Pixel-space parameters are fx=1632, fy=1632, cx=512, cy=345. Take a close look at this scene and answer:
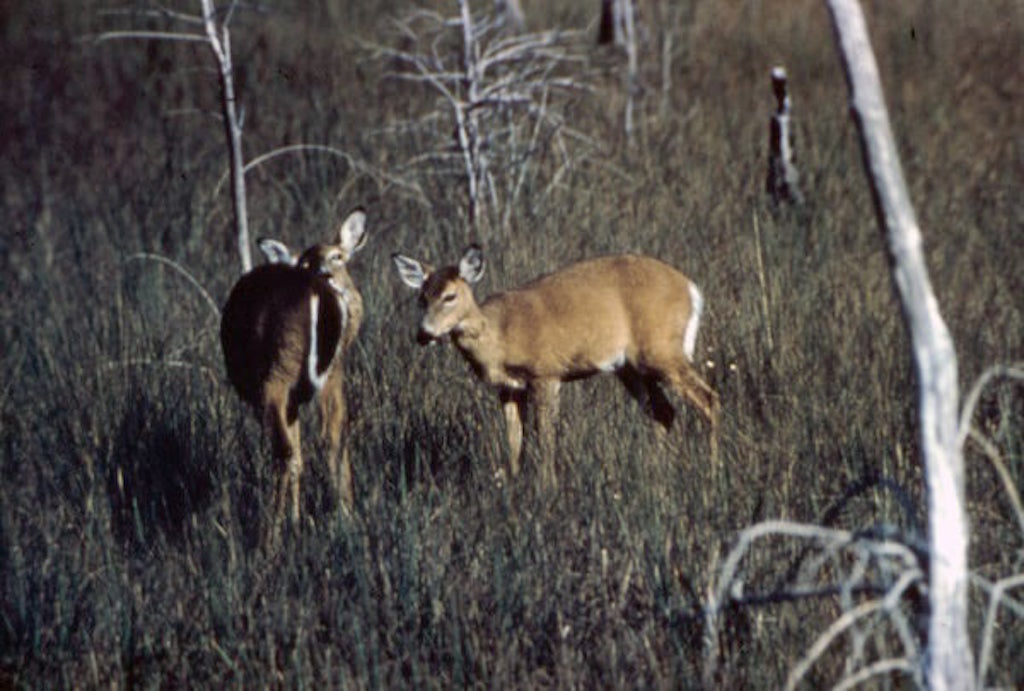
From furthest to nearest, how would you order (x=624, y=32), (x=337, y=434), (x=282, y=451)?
(x=624, y=32) → (x=337, y=434) → (x=282, y=451)

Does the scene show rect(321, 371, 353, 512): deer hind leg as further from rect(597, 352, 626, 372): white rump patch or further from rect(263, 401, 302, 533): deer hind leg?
rect(597, 352, 626, 372): white rump patch

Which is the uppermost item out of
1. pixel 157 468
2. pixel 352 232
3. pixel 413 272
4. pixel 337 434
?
pixel 352 232

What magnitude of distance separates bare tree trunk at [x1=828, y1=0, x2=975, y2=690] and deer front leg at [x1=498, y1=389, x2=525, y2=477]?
2792 mm

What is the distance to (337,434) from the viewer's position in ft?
20.0

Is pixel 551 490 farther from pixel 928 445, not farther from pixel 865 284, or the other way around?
pixel 865 284

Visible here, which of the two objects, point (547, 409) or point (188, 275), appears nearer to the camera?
point (547, 409)

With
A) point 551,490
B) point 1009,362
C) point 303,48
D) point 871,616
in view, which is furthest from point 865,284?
point 303,48

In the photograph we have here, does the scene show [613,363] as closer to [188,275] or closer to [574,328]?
[574,328]

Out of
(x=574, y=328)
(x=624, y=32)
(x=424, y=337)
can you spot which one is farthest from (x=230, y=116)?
(x=624, y=32)

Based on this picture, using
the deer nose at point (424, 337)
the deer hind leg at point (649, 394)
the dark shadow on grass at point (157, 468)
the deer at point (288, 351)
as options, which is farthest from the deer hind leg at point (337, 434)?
the deer hind leg at point (649, 394)

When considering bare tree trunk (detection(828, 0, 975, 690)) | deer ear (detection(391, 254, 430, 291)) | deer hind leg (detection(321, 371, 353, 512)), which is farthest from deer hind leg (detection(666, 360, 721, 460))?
bare tree trunk (detection(828, 0, 975, 690))

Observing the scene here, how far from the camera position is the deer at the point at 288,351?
19.5 feet

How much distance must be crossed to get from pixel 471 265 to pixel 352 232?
1.80 ft

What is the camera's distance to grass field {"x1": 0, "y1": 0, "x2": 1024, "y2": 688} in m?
4.59
